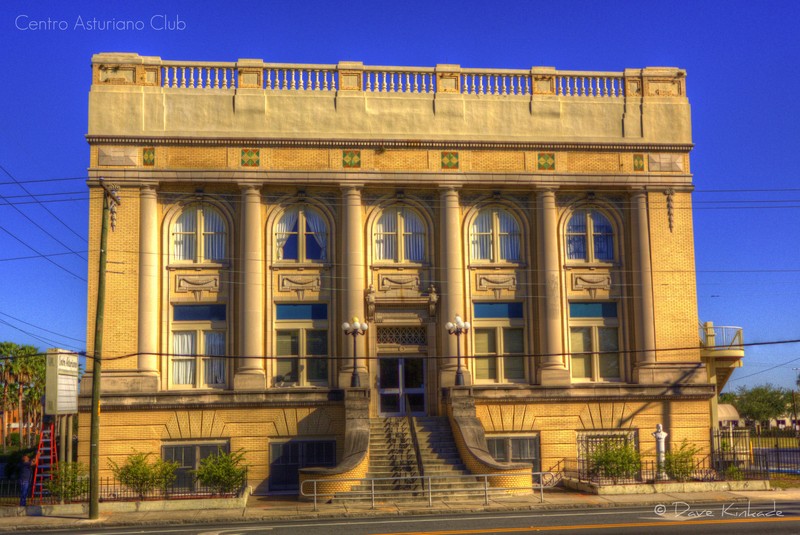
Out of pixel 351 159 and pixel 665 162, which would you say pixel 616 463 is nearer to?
pixel 665 162

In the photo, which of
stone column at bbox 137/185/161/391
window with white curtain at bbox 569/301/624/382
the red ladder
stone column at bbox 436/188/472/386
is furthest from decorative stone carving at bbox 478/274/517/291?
the red ladder

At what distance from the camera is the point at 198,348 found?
3456 centimetres

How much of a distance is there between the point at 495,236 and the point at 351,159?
6.16 meters

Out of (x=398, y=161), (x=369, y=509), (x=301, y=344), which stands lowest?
(x=369, y=509)

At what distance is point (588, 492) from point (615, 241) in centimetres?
1085

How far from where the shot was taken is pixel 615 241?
36562 millimetres

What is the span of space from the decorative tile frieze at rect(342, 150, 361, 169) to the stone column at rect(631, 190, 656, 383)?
10447 mm

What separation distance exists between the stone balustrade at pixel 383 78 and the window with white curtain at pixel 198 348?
8282 millimetres

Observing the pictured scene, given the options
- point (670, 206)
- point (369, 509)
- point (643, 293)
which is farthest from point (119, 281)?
point (670, 206)

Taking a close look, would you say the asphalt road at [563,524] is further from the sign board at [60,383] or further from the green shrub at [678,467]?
the sign board at [60,383]

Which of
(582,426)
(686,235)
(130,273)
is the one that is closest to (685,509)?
(582,426)

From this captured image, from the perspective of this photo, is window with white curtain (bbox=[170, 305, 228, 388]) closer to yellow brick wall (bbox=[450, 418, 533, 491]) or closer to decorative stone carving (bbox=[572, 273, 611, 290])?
yellow brick wall (bbox=[450, 418, 533, 491])

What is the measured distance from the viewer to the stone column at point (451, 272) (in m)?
34.8

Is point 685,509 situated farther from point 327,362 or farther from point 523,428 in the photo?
point 327,362
